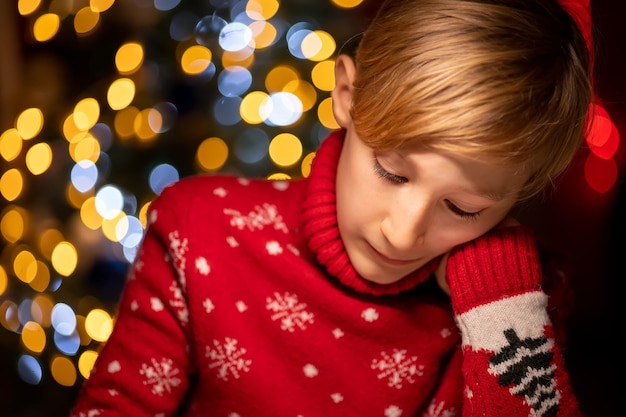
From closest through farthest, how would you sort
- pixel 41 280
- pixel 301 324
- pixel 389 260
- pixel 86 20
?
pixel 389 260 → pixel 301 324 → pixel 86 20 → pixel 41 280

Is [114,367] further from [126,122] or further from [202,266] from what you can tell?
A: [126,122]

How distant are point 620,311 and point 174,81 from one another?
1.43 m

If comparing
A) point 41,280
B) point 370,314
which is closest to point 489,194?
point 370,314

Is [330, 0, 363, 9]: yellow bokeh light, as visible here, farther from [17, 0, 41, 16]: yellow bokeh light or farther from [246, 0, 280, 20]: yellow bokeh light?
[17, 0, 41, 16]: yellow bokeh light

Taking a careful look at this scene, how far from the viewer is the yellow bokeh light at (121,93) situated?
4.77 feet

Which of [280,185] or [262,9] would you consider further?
[262,9]

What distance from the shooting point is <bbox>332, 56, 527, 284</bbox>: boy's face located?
2.68ft

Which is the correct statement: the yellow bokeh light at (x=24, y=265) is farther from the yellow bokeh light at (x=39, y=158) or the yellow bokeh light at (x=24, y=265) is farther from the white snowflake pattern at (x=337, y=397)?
the white snowflake pattern at (x=337, y=397)

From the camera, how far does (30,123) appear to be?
4.91 feet

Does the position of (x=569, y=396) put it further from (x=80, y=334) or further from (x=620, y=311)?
(x=620, y=311)

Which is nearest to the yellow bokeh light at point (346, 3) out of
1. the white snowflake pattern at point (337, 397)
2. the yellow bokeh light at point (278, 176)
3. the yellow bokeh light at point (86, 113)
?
the yellow bokeh light at point (278, 176)

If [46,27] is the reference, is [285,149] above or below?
below

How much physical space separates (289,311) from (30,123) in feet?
2.61

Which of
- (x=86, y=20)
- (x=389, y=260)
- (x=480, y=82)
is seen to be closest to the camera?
(x=480, y=82)
